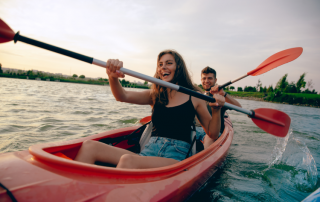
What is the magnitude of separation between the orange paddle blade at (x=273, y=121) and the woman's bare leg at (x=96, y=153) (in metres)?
2.15

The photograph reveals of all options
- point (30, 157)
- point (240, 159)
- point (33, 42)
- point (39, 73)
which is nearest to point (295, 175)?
point (240, 159)

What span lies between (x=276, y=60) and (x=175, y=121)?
2.63 m

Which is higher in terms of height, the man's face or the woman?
the man's face

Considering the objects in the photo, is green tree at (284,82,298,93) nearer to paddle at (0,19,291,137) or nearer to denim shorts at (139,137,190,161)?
paddle at (0,19,291,137)

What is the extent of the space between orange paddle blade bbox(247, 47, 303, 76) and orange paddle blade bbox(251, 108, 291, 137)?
3.09 ft

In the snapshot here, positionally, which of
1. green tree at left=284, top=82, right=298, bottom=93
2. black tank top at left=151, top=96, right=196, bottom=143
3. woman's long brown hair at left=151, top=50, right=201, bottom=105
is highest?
green tree at left=284, top=82, right=298, bottom=93

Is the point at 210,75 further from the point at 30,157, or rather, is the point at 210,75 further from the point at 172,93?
the point at 30,157

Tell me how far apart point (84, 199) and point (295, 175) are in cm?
364

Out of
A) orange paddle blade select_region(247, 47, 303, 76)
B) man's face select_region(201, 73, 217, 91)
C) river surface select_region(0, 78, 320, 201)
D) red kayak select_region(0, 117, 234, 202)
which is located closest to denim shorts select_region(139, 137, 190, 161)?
red kayak select_region(0, 117, 234, 202)

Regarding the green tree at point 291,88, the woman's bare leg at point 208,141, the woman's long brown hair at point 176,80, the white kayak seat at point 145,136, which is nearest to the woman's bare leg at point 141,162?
the white kayak seat at point 145,136

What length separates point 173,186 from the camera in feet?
5.07

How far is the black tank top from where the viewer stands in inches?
74.5

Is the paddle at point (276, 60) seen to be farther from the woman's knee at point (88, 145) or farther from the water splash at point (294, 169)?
the woman's knee at point (88, 145)

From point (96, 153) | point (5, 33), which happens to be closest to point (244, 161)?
point (96, 153)
